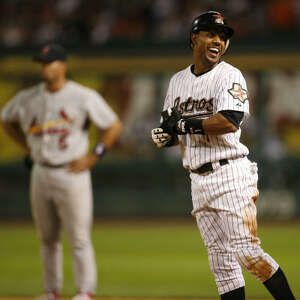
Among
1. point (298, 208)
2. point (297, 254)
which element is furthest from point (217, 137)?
point (298, 208)

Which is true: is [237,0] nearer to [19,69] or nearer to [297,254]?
[19,69]

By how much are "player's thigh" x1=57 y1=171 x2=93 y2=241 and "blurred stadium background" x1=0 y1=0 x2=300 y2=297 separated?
660 cm

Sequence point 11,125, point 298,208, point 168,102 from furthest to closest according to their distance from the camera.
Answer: point 298,208 < point 11,125 < point 168,102

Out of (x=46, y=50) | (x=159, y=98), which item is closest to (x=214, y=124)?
(x=46, y=50)

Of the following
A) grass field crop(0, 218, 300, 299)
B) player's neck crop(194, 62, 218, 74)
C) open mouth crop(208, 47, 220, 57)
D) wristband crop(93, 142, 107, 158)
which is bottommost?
grass field crop(0, 218, 300, 299)

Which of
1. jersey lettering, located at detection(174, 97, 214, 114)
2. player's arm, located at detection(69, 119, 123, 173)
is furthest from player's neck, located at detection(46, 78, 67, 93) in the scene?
jersey lettering, located at detection(174, 97, 214, 114)

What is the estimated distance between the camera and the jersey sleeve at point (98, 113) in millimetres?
5832

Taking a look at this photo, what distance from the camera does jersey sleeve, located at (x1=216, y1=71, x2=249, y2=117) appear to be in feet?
13.3

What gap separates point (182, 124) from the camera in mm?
4141

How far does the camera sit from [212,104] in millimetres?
4207

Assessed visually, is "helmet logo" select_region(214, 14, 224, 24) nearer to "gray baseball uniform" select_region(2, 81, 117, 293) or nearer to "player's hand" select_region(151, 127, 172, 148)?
"player's hand" select_region(151, 127, 172, 148)

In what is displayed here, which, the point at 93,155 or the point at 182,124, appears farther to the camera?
the point at 93,155

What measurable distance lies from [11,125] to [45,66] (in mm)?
758

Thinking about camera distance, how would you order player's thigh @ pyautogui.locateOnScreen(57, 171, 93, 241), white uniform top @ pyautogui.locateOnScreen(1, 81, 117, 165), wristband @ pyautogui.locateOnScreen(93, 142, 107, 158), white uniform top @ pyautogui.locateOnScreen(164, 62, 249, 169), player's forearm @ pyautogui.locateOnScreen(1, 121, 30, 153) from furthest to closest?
player's forearm @ pyautogui.locateOnScreen(1, 121, 30, 153) < wristband @ pyautogui.locateOnScreen(93, 142, 107, 158) < white uniform top @ pyautogui.locateOnScreen(1, 81, 117, 165) < player's thigh @ pyautogui.locateOnScreen(57, 171, 93, 241) < white uniform top @ pyautogui.locateOnScreen(164, 62, 249, 169)
